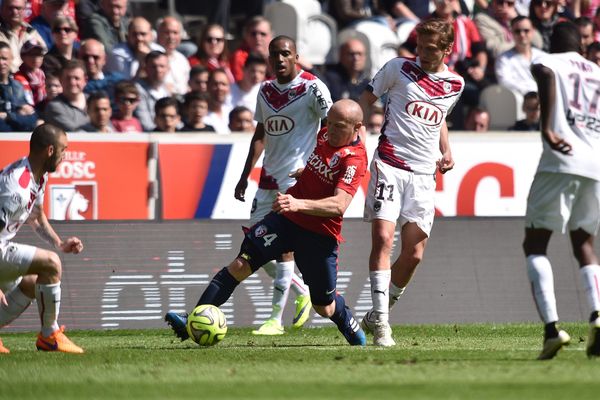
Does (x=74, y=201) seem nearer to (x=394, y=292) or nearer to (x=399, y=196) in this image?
(x=394, y=292)

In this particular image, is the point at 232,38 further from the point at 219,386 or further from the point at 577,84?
the point at 219,386

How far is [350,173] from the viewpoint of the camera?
392 inches

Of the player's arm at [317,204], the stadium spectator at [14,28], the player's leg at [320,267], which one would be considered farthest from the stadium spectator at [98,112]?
the player's arm at [317,204]

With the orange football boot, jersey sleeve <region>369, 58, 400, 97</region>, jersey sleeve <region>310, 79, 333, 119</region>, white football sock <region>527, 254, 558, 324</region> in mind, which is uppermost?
jersey sleeve <region>369, 58, 400, 97</region>

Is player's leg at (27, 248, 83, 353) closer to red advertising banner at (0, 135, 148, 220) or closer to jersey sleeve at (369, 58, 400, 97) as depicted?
jersey sleeve at (369, 58, 400, 97)

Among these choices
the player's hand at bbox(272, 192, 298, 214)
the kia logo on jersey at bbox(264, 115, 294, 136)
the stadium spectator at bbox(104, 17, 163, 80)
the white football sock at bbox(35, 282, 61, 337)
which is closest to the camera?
the player's hand at bbox(272, 192, 298, 214)

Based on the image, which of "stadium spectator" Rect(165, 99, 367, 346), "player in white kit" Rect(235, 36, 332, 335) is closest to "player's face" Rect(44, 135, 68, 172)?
"stadium spectator" Rect(165, 99, 367, 346)

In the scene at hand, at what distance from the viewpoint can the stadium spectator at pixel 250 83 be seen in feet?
60.1

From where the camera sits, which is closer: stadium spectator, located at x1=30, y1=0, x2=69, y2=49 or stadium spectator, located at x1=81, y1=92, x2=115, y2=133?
stadium spectator, located at x1=81, y1=92, x2=115, y2=133

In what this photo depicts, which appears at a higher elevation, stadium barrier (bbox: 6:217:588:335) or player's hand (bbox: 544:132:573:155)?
player's hand (bbox: 544:132:573:155)

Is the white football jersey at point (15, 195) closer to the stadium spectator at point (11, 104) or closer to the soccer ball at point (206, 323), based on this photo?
the soccer ball at point (206, 323)

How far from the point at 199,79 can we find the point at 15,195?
860 centimetres

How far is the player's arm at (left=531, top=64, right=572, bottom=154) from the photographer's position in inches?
349

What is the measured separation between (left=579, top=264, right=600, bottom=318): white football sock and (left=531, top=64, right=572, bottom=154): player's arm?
0.84 m
